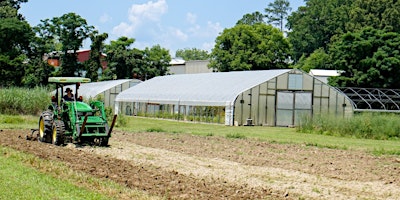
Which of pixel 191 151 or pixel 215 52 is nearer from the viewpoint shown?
pixel 191 151

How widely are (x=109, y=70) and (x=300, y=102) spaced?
3432 cm

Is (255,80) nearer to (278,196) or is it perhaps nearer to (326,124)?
(326,124)

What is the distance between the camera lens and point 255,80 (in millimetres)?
41781

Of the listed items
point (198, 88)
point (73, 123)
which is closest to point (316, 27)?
point (198, 88)

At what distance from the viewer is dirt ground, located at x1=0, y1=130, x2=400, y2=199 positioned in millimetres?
12305

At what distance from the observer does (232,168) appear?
15.8 m

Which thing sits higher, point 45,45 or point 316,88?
point 45,45

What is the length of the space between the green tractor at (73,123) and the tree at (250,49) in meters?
51.3

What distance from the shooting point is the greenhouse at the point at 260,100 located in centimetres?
3997

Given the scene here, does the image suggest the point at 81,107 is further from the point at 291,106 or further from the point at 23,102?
the point at 291,106

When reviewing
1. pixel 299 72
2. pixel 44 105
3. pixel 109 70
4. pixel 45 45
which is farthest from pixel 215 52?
pixel 44 105

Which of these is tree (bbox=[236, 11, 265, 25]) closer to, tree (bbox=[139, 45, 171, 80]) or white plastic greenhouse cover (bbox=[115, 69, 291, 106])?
tree (bbox=[139, 45, 171, 80])

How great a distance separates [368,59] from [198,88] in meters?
16.3

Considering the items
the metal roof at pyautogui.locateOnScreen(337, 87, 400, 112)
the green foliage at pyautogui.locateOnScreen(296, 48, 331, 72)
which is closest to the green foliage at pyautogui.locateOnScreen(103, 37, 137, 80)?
the green foliage at pyautogui.locateOnScreen(296, 48, 331, 72)
